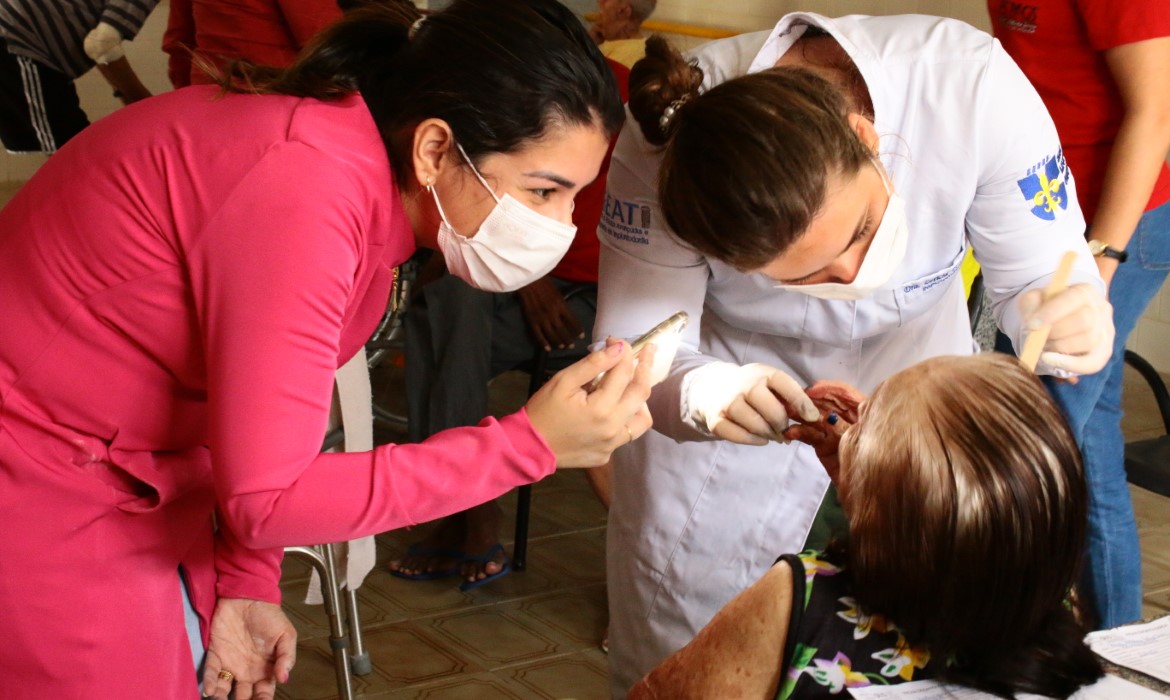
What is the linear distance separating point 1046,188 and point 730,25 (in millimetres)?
4535

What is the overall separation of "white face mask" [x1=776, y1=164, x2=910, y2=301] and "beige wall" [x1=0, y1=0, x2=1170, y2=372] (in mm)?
4205

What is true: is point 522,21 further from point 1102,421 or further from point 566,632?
point 566,632

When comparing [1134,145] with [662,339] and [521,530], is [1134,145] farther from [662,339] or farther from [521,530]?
[521,530]

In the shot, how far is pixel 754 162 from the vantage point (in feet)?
4.09

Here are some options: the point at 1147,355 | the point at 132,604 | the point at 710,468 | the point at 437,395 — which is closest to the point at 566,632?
the point at 437,395

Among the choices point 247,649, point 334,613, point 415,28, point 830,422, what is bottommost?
point 334,613

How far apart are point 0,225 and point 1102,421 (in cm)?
186

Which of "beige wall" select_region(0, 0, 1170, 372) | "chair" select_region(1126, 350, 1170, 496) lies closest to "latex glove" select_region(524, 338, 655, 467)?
"chair" select_region(1126, 350, 1170, 496)

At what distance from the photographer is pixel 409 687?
2.53 metres

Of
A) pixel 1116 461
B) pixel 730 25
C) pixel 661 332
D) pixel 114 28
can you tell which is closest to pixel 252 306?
pixel 661 332

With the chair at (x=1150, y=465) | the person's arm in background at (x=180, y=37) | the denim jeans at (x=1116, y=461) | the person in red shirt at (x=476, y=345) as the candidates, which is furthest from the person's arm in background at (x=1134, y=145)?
the person's arm in background at (x=180, y=37)

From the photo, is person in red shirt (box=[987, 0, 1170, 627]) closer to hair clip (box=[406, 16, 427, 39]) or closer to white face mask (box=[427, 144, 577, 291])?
white face mask (box=[427, 144, 577, 291])

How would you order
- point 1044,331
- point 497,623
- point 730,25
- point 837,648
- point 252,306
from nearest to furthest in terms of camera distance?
point 252,306, point 837,648, point 1044,331, point 497,623, point 730,25

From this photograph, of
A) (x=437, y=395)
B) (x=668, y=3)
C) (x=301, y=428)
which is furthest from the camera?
(x=668, y=3)
